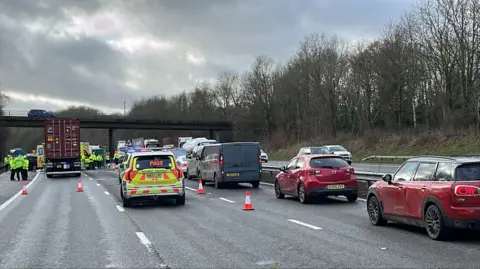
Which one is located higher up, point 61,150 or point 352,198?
point 61,150

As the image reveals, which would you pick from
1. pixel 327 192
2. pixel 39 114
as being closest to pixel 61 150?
pixel 327 192

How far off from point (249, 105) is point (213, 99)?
2001 centimetres

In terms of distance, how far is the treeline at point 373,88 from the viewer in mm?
47438

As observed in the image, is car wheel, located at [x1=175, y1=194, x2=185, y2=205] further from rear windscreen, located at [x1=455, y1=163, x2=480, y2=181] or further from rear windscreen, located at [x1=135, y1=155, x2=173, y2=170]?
rear windscreen, located at [x1=455, y1=163, x2=480, y2=181]

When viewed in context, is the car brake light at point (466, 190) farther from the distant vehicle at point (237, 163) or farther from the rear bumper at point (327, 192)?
the distant vehicle at point (237, 163)

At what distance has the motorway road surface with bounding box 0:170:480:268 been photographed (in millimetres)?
8883

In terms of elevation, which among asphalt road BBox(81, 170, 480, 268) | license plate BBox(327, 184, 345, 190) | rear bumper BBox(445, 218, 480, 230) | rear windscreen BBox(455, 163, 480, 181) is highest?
rear windscreen BBox(455, 163, 480, 181)

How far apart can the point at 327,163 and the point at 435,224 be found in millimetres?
7842

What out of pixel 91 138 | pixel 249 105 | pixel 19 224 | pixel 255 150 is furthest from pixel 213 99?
pixel 19 224

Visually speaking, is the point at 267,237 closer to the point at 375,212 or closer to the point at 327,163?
the point at 375,212

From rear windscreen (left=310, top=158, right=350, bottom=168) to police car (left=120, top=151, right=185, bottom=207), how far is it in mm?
4163

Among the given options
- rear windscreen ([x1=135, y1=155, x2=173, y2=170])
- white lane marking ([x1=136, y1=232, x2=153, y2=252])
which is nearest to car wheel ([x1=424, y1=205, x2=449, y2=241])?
white lane marking ([x1=136, y1=232, x2=153, y2=252])

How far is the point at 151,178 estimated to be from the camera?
18.1m

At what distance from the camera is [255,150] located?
86.3ft
